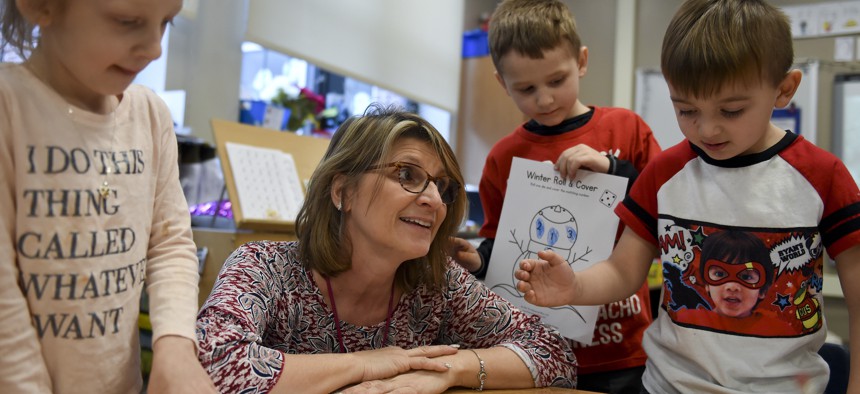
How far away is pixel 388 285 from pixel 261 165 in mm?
1633

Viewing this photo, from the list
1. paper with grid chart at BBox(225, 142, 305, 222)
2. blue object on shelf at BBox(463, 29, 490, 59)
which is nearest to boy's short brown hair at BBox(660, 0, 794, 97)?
paper with grid chart at BBox(225, 142, 305, 222)

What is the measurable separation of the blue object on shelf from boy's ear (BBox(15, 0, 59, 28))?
5.16 m

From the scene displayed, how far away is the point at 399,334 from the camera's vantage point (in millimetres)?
1511

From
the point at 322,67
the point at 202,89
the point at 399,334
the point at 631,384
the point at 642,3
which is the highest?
the point at 642,3

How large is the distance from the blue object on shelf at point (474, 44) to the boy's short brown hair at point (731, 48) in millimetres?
4634

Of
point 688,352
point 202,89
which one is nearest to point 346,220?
point 688,352

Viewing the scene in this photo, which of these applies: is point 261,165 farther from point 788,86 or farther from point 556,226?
point 788,86

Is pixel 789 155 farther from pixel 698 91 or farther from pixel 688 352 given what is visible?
pixel 688 352

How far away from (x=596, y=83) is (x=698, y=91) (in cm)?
472

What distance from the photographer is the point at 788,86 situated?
4.06ft

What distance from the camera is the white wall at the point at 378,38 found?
375cm

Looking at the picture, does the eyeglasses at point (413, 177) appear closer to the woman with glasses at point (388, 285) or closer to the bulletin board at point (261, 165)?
the woman with glasses at point (388, 285)

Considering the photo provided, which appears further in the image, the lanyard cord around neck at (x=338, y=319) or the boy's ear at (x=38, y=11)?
the lanyard cord around neck at (x=338, y=319)

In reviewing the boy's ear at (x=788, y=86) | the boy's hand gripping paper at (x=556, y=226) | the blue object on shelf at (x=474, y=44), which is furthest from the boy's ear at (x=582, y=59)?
the blue object on shelf at (x=474, y=44)
